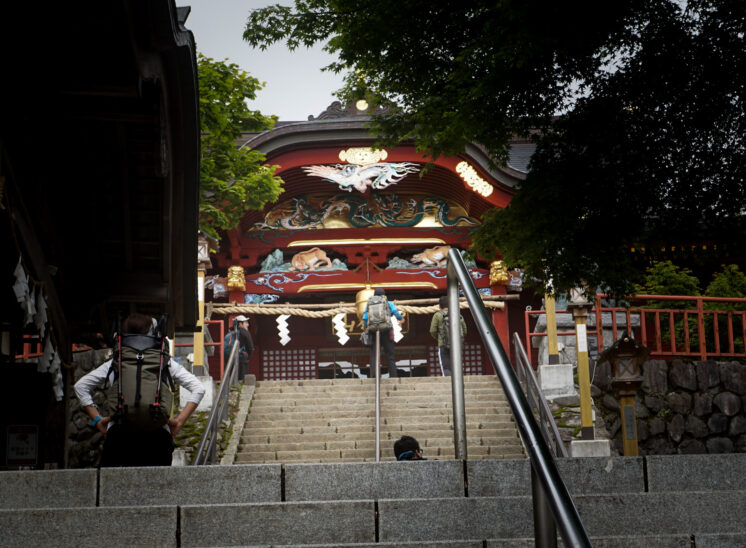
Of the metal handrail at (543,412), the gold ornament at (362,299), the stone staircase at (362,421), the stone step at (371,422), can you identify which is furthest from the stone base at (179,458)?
the gold ornament at (362,299)

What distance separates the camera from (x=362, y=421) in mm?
11570

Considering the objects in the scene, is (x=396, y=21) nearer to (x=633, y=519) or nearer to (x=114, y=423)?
(x=114, y=423)

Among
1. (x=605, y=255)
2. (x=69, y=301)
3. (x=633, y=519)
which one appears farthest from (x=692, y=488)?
(x=69, y=301)

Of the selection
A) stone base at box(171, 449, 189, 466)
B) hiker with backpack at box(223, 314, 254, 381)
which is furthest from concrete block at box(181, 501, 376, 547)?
hiker with backpack at box(223, 314, 254, 381)

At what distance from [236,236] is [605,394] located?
8.08 meters

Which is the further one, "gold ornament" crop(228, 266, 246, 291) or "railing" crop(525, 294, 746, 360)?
"gold ornament" crop(228, 266, 246, 291)

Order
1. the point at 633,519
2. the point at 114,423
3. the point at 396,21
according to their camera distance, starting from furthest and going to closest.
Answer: the point at 396,21, the point at 114,423, the point at 633,519

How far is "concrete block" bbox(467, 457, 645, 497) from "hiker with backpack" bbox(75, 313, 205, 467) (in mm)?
1828

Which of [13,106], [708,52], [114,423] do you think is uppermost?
[708,52]

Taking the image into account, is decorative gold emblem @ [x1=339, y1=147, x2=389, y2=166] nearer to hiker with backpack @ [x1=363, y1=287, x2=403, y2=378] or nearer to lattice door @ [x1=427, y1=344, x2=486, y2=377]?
hiker with backpack @ [x1=363, y1=287, x2=403, y2=378]

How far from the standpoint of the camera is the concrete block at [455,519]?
135 inches

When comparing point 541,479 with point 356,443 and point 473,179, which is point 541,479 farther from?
point 473,179

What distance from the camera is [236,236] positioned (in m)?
16.8

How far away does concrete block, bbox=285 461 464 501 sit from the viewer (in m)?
3.70
